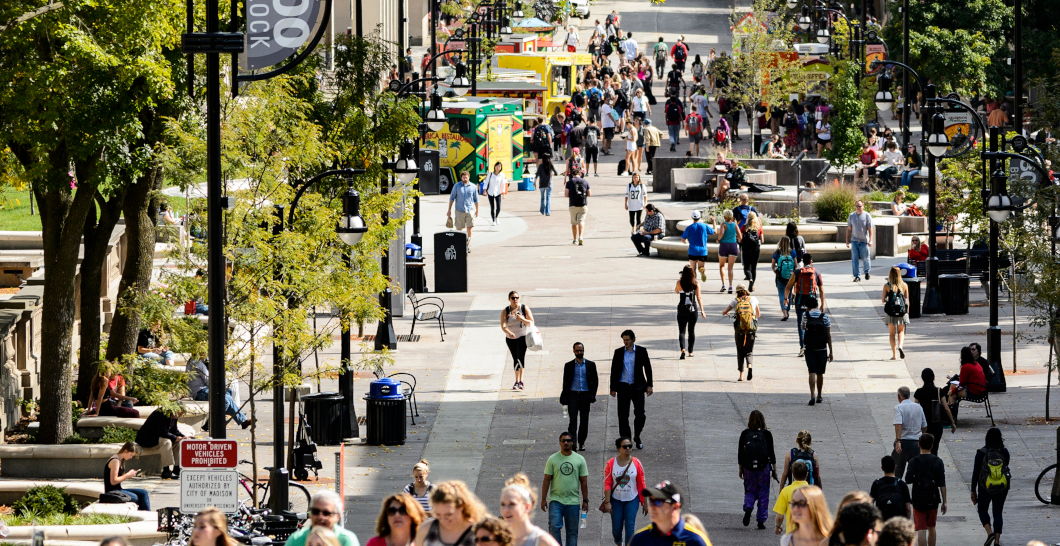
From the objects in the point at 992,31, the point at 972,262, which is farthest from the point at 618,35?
the point at 972,262

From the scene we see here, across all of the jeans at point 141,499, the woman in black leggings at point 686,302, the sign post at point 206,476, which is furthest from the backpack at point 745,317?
the sign post at point 206,476

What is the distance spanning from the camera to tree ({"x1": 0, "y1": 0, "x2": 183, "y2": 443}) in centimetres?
1720

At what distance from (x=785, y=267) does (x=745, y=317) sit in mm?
4407

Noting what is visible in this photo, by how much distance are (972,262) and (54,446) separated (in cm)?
1740

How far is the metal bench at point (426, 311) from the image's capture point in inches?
1041

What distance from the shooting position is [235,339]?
16656 mm

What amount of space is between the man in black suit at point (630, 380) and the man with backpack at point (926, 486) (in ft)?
15.1

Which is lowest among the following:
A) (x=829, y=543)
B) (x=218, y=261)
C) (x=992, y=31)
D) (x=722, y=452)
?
(x=722, y=452)

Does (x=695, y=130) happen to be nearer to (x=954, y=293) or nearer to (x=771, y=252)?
(x=771, y=252)

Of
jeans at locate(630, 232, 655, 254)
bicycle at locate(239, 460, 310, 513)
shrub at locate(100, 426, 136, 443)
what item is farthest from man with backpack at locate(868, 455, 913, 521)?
jeans at locate(630, 232, 655, 254)

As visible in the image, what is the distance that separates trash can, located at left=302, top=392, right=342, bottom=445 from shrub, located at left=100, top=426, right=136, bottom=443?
2362 mm

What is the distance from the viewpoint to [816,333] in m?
21.1

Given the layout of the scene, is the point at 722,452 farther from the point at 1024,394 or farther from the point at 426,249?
the point at 426,249

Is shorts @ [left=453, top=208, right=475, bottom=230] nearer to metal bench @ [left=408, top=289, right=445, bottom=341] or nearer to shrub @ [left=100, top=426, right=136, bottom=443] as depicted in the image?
metal bench @ [left=408, top=289, right=445, bottom=341]
